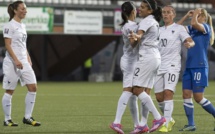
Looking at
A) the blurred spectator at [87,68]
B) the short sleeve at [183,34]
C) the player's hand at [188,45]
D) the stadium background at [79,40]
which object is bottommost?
the blurred spectator at [87,68]

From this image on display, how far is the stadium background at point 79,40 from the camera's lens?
3166 centimetres

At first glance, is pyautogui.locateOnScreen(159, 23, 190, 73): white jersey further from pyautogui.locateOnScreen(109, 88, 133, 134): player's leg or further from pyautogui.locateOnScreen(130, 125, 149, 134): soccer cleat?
pyautogui.locateOnScreen(130, 125, 149, 134): soccer cleat

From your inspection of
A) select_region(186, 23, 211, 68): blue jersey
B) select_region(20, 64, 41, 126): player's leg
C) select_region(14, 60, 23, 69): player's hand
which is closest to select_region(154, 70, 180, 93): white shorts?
select_region(186, 23, 211, 68): blue jersey

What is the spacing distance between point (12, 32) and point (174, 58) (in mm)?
2568

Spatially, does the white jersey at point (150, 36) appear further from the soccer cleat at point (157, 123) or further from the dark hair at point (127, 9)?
the soccer cleat at point (157, 123)

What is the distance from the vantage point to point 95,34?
32.2 meters

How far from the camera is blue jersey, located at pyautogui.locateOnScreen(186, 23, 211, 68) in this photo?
10141 mm

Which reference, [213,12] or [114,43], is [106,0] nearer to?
[114,43]

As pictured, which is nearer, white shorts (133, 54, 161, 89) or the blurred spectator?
white shorts (133, 54, 161, 89)

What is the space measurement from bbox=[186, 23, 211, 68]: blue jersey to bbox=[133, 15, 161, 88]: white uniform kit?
103 centimetres

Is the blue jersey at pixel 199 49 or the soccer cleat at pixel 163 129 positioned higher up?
the blue jersey at pixel 199 49

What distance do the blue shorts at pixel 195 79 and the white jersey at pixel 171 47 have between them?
0.65 ft

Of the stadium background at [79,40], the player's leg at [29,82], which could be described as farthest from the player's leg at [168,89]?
the stadium background at [79,40]

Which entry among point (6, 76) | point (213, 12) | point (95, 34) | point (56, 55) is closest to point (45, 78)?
point (56, 55)
